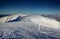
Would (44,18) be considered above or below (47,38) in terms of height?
above

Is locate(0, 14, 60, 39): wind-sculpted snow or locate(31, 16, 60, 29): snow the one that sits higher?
locate(31, 16, 60, 29): snow

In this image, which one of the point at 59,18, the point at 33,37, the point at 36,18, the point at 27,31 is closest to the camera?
the point at 33,37

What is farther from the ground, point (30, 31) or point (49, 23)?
point (49, 23)

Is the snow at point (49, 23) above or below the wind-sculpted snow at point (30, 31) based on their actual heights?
above

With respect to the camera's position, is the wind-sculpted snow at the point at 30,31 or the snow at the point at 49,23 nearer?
the wind-sculpted snow at the point at 30,31

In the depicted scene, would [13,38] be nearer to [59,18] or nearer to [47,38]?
[47,38]

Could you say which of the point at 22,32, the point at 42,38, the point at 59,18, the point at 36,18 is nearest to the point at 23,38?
the point at 42,38

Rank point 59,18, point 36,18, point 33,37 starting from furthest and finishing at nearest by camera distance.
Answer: point 36,18 < point 59,18 < point 33,37

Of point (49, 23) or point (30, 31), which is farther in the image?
point (49, 23)

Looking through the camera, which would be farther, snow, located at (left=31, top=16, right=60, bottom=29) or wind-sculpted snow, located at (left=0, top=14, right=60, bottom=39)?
snow, located at (left=31, top=16, right=60, bottom=29)

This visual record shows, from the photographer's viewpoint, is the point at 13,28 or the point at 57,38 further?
the point at 13,28
